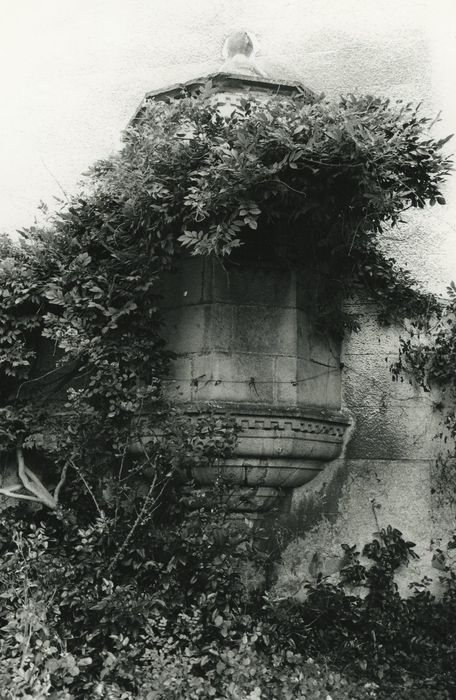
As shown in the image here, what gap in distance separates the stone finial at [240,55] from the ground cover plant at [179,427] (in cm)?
91

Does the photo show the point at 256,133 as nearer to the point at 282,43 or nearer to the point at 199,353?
the point at 199,353

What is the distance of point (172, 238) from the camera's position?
14.1 feet

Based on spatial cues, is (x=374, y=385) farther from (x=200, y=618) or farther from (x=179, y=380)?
(x=200, y=618)

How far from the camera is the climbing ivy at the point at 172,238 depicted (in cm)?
Result: 385

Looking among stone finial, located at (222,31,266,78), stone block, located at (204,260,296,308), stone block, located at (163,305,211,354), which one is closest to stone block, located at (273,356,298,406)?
stone block, located at (204,260,296,308)

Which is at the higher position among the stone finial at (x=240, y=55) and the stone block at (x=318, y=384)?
the stone finial at (x=240, y=55)

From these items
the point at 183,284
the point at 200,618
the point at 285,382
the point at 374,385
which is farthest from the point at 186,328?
the point at 200,618

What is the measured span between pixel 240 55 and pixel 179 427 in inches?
114

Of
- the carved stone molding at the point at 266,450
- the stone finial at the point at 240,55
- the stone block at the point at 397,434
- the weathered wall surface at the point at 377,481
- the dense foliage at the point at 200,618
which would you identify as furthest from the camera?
the stone finial at the point at 240,55

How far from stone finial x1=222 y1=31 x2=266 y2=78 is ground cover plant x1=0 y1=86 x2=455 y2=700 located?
91cm

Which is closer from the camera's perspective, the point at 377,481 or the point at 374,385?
the point at 377,481

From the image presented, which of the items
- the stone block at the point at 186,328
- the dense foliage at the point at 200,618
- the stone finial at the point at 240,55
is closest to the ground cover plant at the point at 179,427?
the dense foliage at the point at 200,618

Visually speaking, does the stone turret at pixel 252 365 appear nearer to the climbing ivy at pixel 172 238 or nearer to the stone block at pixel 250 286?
the stone block at pixel 250 286

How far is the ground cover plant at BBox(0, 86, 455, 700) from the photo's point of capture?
12.4 ft
